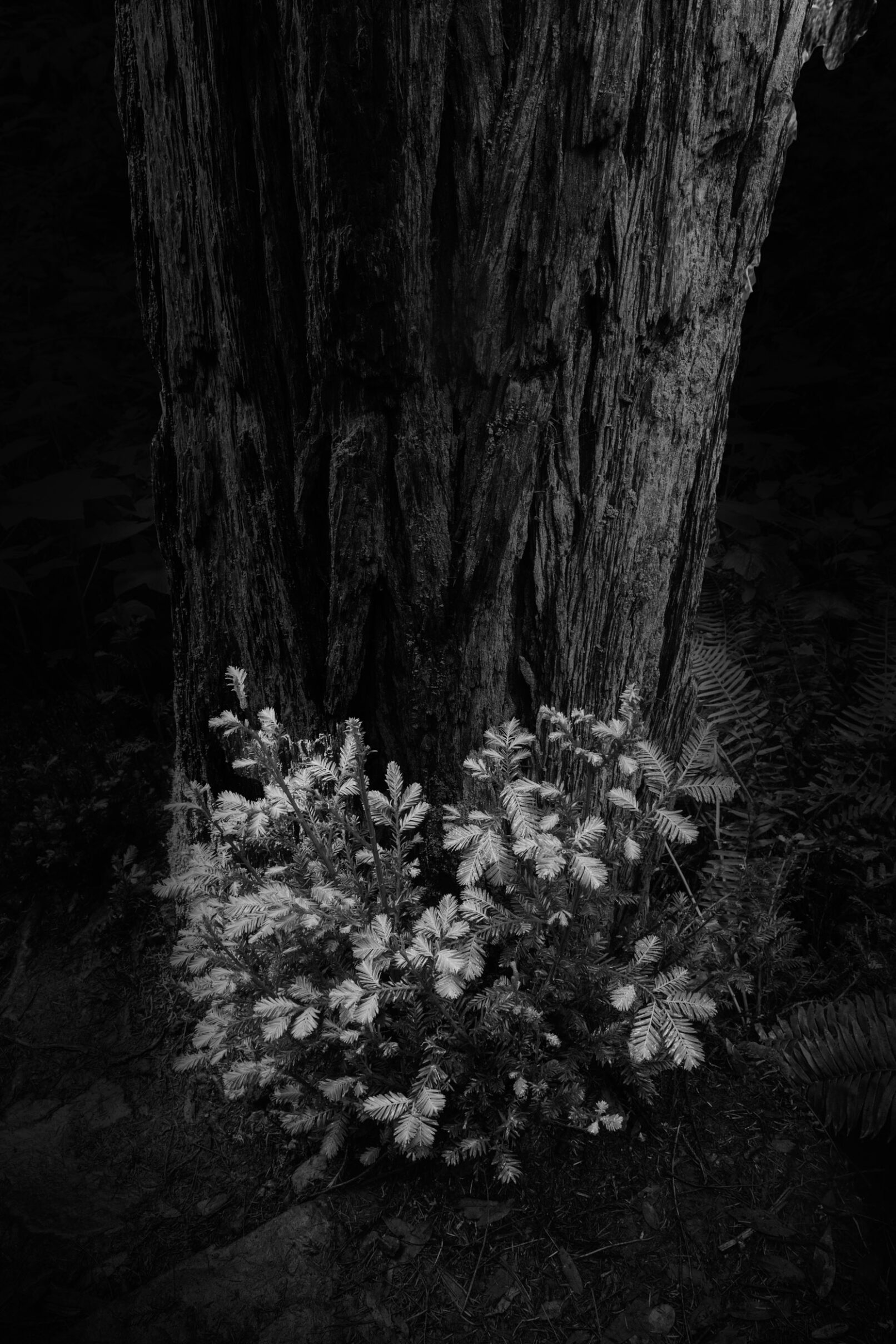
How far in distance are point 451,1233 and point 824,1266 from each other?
85 centimetres

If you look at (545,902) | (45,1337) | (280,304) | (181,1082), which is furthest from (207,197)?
(45,1337)

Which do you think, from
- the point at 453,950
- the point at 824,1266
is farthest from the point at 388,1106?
the point at 824,1266

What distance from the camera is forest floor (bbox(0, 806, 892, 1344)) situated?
1.63 m

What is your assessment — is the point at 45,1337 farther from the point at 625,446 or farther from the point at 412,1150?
the point at 625,446

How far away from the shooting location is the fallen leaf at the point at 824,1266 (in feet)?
5.35

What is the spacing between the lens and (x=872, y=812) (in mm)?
2221

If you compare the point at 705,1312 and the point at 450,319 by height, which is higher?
the point at 450,319

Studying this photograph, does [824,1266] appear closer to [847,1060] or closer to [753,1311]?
[753,1311]

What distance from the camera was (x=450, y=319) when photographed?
61.5 inches

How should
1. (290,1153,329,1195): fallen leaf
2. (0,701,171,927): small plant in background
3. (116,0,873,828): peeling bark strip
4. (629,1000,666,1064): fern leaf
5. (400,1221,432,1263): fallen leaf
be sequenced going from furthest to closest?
(0,701,171,927): small plant in background
(290,1153,329,1195): fallen leaf
(400,1221,432,1263): fallen leaf
(629,1000,666,1064): fern leaf
(116,0,873,828): peeling bark strip

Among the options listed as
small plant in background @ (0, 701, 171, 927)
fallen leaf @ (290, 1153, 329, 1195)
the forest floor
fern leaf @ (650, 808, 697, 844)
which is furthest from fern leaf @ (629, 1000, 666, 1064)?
small plant in background @ (0, 701, 171, 927)

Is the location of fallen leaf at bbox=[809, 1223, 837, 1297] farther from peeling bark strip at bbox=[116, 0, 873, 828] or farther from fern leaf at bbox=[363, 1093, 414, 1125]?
peeling bark strip at bbox=[116, 0, 873, 828]

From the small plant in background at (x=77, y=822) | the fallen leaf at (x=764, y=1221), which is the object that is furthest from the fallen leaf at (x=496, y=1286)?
the small plant in background at (x=77, y=822)

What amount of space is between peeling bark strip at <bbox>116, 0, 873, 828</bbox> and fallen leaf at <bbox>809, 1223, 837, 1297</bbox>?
51.3 inches
